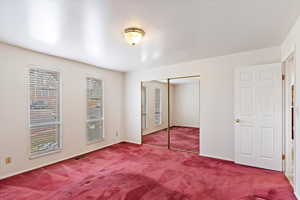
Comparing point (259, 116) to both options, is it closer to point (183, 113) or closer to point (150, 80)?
point (183, 113)

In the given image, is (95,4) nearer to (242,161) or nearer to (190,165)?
(190,165)

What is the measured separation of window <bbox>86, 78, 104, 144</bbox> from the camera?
14.8 ft

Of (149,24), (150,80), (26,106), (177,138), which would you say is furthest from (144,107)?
(149,24)

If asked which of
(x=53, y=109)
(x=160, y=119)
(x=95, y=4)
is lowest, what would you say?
(x=160, y=119)

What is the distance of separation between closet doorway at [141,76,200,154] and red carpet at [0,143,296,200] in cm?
153

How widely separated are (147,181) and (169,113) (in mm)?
2784

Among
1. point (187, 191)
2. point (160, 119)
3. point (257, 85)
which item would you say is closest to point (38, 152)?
point (187, 191)

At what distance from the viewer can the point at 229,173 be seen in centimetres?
307

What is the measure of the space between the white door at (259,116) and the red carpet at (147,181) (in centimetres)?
27

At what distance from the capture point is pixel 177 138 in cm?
539

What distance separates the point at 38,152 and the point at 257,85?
15.2 feet

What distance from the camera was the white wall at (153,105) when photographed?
5305 mm

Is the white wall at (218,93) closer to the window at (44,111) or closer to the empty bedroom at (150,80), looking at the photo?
the empty bedroom at (150,80)

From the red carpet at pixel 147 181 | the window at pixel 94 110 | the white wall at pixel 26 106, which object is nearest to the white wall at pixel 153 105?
the white wall at pixel 26 106
